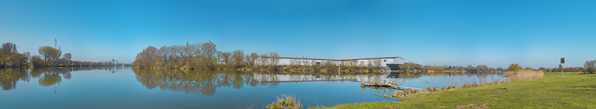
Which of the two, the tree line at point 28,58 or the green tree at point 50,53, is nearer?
the tree line at point 28,58

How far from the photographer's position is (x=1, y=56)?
50906 millimetres

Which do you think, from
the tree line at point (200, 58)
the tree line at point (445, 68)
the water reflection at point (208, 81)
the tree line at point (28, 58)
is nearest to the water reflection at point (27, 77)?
the water reflection at point (208, 81)

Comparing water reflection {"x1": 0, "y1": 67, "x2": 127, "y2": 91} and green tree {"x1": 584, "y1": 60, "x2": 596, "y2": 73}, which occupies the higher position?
green tree {"x1": 584, "y1": 60, "x2": 596, "y2": 73}

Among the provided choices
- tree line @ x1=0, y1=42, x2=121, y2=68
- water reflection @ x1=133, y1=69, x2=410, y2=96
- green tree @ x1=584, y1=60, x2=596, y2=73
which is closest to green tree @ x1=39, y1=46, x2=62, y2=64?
tree line @ x1=0, y1=42, x2=121, y2=68

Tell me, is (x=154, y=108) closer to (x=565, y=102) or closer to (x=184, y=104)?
(x=184, y=104)

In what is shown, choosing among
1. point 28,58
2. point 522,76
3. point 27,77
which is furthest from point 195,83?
point 28,58

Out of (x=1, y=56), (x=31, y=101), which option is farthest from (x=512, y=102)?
(x=1, y=56)

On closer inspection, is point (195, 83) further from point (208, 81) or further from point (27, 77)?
point (27, 77)

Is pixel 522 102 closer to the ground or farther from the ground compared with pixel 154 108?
farther from the ground

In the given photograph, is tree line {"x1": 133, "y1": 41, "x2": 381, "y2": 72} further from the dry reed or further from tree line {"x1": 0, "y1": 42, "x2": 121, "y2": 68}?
the dry reed

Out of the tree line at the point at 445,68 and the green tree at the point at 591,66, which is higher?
the green tree at the point at 591,66

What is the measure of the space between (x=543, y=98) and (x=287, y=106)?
7.65 meters

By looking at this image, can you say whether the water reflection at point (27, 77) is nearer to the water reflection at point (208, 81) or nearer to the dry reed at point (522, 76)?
the water reflection at point (208, 81)

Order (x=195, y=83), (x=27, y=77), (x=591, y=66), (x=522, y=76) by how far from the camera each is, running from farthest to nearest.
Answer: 1. (x=591, y=66)
2. (x=27, y=77)
3. (x=195, y=83)
4. (x=522, y=76)
